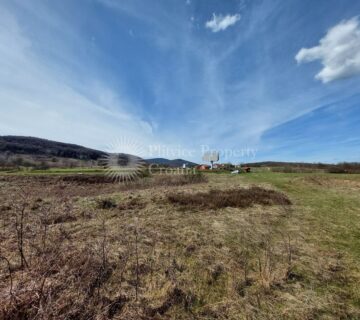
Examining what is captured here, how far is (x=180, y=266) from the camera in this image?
528cm

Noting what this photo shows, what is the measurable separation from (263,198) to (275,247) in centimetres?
738

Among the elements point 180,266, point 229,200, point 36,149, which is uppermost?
point 36,149

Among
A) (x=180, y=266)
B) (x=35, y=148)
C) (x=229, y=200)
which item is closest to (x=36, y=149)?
(x=35, y=148)

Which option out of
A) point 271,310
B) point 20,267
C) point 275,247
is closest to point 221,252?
point 275,247

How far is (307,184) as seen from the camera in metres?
21.0

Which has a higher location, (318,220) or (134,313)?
(318,220)

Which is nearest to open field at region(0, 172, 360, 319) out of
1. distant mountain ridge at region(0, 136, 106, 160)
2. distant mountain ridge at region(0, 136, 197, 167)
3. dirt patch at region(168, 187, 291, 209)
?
dirt patch at region(168, 187, 291, 209)

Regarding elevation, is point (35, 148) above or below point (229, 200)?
above

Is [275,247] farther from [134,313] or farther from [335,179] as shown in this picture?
[335,179]

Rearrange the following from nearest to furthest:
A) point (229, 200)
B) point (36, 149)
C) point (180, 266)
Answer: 1. point (180, 266)
2. point (229, 200)
3. point (36, 149)

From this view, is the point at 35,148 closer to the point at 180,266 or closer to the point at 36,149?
the point at 36,149

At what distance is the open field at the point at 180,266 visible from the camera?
12.2 feet

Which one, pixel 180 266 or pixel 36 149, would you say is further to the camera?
pixel 36 149

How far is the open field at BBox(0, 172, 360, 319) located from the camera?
3.71 metres
